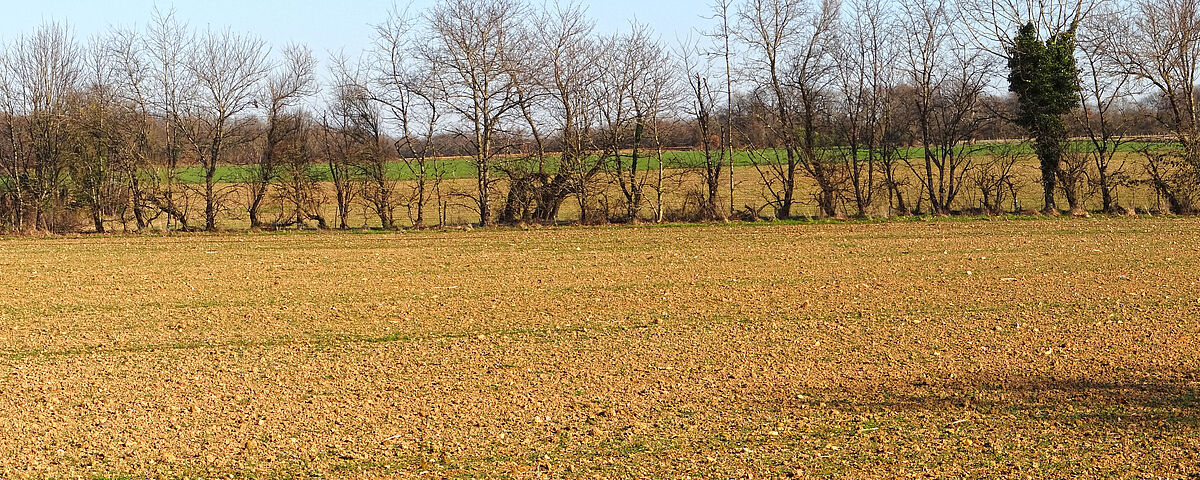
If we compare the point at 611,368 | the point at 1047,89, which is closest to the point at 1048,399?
the point at 611,368

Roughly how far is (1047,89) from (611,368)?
64.2 ft

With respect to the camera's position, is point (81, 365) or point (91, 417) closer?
point (91, 417)

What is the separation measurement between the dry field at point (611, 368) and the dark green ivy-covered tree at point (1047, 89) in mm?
9473

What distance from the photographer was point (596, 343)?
30.3 feet

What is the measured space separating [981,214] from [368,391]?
1956 cm

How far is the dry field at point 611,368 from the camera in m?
5.89

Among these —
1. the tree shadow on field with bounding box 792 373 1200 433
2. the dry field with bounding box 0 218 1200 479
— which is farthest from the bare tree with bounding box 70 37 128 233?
the tree shadow on field with bounding box 792 373 1200 433

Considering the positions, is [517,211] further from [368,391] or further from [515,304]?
[368,391]

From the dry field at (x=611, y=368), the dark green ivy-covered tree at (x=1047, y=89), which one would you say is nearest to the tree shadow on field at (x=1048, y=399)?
the dry field at (x=611, y=368)

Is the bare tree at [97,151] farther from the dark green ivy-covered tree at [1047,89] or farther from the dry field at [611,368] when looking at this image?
the dark green ivy-covered tree at [1047,89]

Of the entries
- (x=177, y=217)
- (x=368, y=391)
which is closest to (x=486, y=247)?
(x=177, y=217)

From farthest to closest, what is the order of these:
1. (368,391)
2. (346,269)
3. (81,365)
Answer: (346,269) → (81,365) → (368,391)

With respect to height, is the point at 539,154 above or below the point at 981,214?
above

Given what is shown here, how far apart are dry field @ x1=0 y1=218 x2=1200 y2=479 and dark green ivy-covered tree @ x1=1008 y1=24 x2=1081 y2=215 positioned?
373 inches
